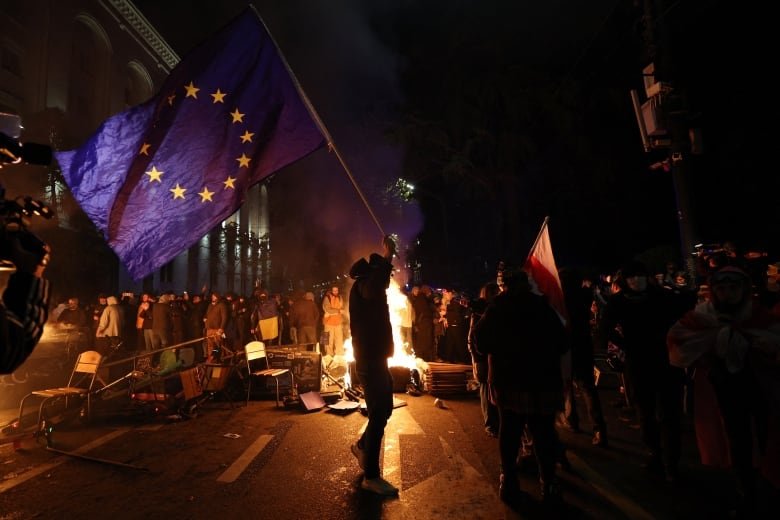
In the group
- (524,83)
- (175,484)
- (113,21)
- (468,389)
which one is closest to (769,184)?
(524,83)

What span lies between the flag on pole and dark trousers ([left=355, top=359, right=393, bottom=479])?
1862 millimetres

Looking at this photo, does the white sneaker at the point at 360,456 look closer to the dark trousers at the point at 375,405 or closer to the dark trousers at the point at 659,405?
the dark trousers at the point at 375,405

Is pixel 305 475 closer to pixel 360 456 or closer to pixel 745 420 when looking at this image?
pixel 360 456

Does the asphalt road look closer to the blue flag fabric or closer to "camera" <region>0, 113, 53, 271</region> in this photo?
the blue flag fabric

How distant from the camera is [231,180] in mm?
4887

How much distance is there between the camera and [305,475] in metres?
4.28

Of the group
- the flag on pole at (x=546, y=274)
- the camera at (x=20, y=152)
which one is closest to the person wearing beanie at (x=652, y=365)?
the flag on pole at (x=546, y=274)

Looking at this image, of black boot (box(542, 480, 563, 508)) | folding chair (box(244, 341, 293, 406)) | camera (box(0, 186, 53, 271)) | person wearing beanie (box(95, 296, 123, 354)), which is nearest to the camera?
camera (box(0, 186, 53, 271))

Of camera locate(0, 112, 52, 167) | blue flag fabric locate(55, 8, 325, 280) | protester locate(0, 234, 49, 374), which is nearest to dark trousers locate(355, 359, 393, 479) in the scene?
blue flag fabric locate(55, 8, 325, 280)

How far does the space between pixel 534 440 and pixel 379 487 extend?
53.6 inches

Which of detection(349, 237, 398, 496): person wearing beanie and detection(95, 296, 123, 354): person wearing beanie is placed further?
detection(95, 296, 123, 354): person wearing beanie

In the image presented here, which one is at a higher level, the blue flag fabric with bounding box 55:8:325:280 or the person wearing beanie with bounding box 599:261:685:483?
the blue flag fabric with bounding box 55:8:325:280

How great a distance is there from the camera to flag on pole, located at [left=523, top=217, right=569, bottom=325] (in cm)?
472

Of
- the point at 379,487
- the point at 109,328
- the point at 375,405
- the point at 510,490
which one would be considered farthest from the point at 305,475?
the point at 109,328
